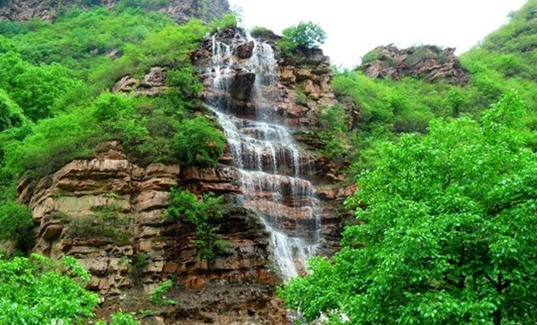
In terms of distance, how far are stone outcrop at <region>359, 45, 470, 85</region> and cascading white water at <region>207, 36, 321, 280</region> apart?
28957 millimetres

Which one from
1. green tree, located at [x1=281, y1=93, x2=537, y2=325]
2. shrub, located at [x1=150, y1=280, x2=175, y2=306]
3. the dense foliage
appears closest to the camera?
green tree, located at [x1=281, y1=93, x2=537, y2=325]

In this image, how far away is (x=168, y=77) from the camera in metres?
31.9

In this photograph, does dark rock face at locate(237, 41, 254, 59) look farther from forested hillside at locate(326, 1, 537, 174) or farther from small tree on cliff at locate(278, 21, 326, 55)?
forested hillside at locate(326, 1, 537, 174)

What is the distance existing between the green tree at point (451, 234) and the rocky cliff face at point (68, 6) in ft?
217

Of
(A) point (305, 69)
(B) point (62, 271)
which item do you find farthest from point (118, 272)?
(A) point (305, 69)

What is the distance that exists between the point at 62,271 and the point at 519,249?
54.0 feet

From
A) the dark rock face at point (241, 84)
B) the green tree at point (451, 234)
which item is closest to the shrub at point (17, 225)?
the green tree at point (451, 234)

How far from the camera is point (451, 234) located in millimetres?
9297

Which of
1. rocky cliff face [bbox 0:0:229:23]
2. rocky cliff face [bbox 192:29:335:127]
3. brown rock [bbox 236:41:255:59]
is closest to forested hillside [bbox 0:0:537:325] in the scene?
rocky cliff face [bbox 192:29:335:127]

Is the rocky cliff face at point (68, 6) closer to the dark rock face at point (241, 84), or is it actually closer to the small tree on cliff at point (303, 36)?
the small tree on cliff at point (303, 36)

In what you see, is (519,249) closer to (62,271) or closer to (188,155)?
(62,271)

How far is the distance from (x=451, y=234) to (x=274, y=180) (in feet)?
61.5

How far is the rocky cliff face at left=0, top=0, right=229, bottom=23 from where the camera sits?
71375 mm

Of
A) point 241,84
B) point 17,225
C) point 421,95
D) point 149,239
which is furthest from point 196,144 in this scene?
point 421,95
